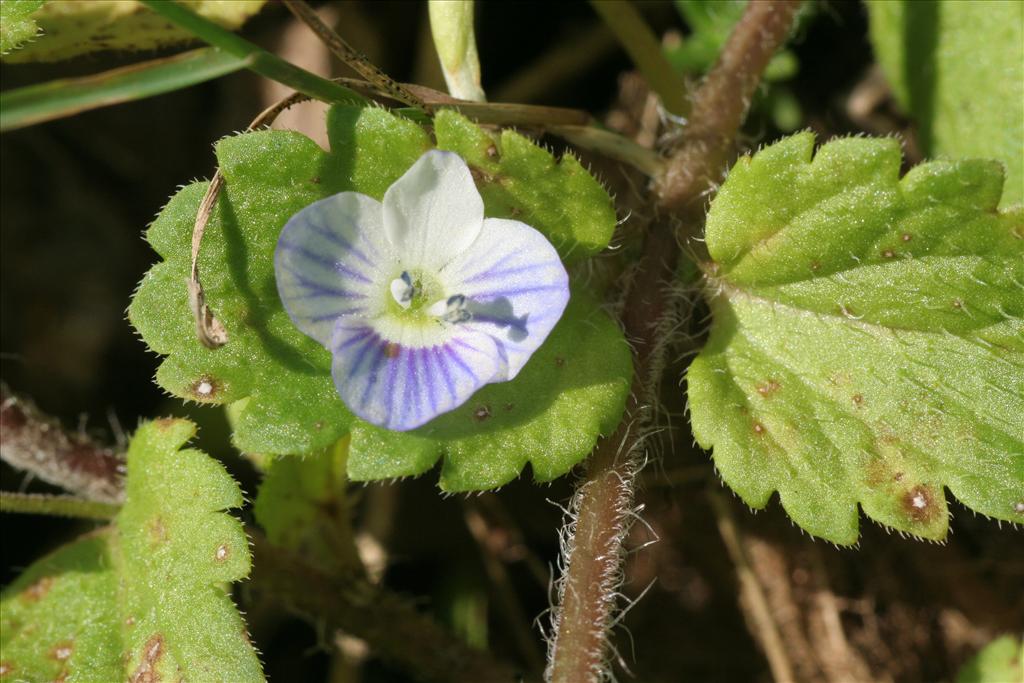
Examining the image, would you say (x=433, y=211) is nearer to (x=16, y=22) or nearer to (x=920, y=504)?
(x=16, y=22)

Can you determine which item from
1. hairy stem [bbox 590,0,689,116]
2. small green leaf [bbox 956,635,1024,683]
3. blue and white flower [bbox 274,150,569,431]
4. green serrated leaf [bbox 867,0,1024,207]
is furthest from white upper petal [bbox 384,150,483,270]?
small green leaf [bbox 956,635,1024,683]

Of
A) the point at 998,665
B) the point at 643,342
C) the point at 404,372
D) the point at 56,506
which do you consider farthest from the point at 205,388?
the point at 998,665

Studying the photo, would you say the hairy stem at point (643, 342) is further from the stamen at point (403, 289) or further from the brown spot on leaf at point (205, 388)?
the brown spot on leaf at point (205, 388)

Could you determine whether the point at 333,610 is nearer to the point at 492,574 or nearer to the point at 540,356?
the point at 492,574

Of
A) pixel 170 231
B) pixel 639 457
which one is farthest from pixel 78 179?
pixel 639 457

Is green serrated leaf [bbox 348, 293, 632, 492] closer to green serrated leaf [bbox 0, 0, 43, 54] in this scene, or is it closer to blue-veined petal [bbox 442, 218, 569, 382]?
blue-veined petal [bbox 442, 218, 569, 382]

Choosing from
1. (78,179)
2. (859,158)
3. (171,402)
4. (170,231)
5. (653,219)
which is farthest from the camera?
(78,179)
